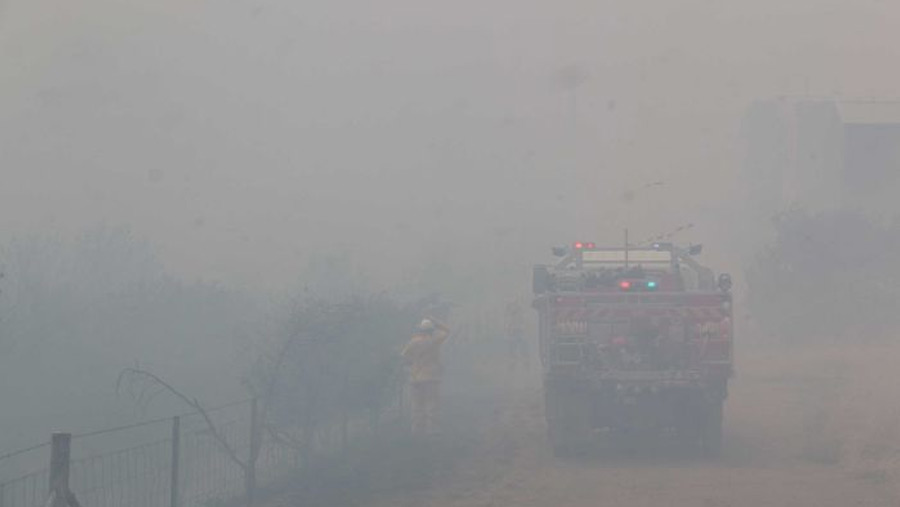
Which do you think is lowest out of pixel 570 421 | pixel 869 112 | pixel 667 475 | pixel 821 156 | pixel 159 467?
pixel 667 475

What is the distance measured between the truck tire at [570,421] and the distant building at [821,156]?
2891cm

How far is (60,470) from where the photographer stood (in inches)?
347

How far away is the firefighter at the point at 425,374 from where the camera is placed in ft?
61.1

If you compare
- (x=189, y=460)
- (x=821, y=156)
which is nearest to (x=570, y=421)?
(x=189, y=460)

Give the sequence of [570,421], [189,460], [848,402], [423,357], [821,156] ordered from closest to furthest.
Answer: [189,460], [570,421], [423,357], [848,402], [821,156]

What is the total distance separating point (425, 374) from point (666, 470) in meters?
4.38

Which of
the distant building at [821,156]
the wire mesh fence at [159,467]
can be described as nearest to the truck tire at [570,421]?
the wire mesh fence at [159,467]

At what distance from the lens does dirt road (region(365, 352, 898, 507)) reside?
13289 mm

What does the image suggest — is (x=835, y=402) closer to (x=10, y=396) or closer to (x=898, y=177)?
(x=10, y=396)

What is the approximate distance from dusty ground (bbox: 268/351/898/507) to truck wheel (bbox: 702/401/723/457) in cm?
22

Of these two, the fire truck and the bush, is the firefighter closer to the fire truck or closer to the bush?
the fire truck

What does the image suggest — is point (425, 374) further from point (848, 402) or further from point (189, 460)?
point (848, 402)

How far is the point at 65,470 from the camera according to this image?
8820 millimetres

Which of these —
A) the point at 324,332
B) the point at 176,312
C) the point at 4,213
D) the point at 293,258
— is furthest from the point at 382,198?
the point at 324,332
